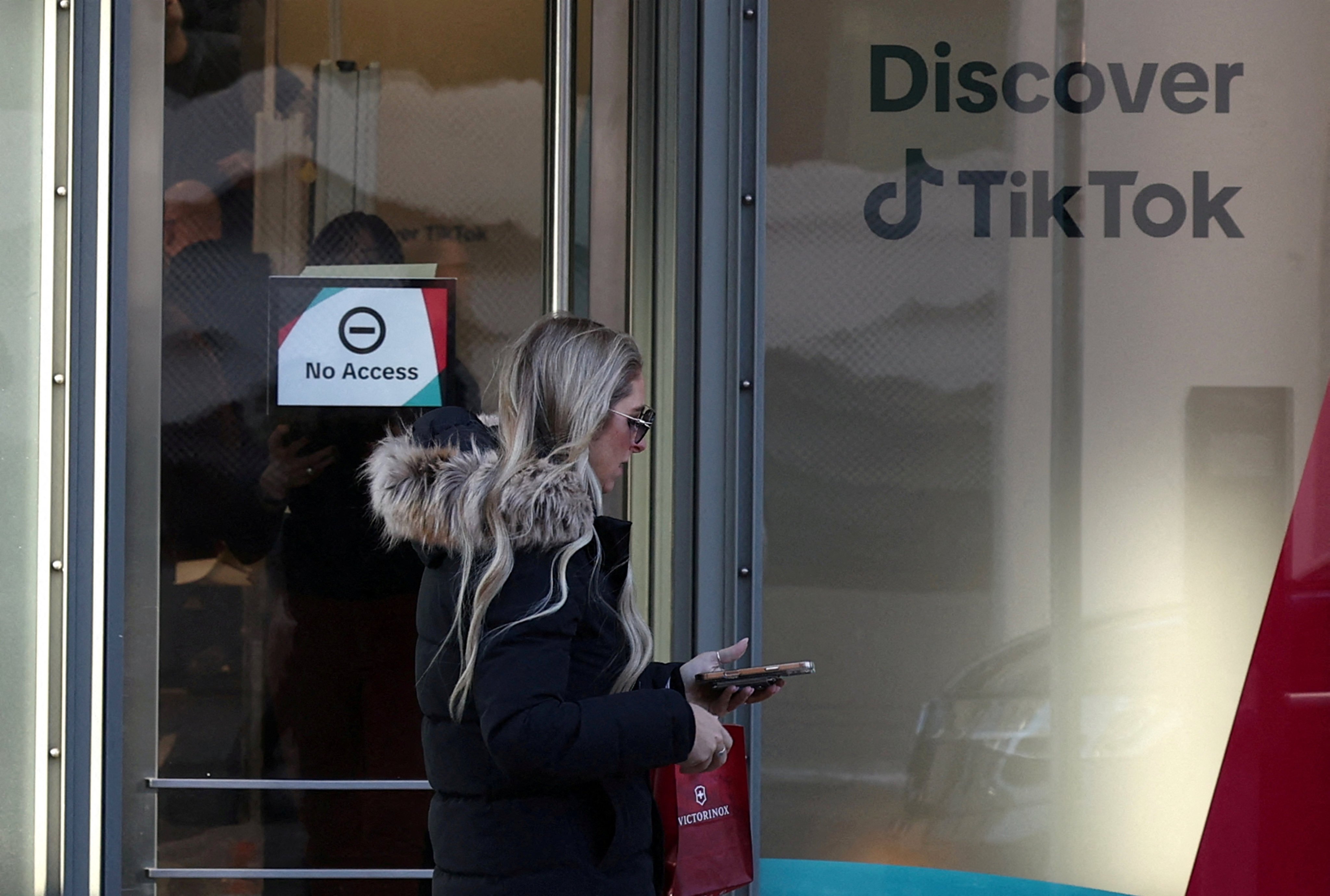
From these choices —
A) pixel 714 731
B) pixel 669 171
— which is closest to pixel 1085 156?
pixel 669 171

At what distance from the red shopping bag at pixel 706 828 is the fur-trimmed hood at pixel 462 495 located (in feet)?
1.58

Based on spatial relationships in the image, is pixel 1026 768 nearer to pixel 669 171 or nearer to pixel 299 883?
pixel 669 171

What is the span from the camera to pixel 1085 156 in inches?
113

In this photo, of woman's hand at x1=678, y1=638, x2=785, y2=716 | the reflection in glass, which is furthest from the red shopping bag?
the reflection in glass

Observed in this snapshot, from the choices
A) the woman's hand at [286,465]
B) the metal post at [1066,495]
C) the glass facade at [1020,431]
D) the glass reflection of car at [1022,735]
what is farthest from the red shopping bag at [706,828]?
the woman's hand at [286,465]

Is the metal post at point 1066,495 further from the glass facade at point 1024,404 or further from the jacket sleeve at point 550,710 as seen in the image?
the jacket sleeve at point 550,710

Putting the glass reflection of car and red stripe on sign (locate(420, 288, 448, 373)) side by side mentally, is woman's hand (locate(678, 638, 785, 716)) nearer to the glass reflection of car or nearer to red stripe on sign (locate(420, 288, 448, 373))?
the glass reflection of car

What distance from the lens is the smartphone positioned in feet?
6.73

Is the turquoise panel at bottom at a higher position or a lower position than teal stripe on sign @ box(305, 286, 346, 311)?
lower

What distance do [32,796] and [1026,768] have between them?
2.11 meters

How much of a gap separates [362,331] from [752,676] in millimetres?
1511

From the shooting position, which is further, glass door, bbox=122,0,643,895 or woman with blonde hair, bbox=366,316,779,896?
glass door, bbox=122,0,643,895

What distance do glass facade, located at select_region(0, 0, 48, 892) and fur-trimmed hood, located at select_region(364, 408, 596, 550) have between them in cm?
149

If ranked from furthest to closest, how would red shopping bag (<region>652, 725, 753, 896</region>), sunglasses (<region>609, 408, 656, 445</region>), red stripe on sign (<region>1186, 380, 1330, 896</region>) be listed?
red stripe on sign (<region>1186, 380, 1330, 896</region>) → red shopping bag (<region>652, 725, 753, 896</region>) → sunglasses (<region>609, 408, 656, 445</region>)
